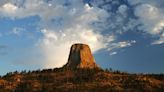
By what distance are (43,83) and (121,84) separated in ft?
62.5

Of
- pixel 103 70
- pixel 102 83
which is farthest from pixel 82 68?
pixel 102 83

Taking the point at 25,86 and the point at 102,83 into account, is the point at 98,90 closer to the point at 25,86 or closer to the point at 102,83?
the point at 102,83

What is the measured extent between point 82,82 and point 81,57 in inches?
756

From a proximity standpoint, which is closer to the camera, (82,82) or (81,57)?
(82,82)

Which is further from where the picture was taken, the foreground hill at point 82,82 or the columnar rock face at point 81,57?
the columnar rock face at point 81,57

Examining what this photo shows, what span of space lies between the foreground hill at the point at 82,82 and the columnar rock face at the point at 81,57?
6.18 metres

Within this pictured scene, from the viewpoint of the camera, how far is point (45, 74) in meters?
146

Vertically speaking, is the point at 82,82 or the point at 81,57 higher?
the point at 81,57

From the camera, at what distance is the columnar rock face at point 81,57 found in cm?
15262

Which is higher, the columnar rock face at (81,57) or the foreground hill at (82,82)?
the columnar rock face at (81,57)

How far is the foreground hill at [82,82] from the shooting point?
131 meters

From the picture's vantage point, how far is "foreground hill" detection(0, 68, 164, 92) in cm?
13100

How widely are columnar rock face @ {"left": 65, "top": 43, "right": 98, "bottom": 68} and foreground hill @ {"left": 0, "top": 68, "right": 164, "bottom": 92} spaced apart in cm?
618

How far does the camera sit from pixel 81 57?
153 metres
